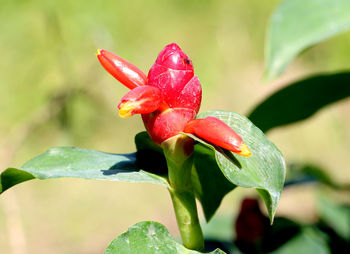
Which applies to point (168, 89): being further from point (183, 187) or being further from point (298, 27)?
point (298, 27)

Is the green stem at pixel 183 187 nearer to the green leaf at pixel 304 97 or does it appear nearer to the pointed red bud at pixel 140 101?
the pointed red bud at pixel 140 101

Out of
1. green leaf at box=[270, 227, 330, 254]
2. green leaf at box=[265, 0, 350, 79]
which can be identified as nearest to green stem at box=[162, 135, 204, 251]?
green leaf at box=[265, 0, 350, 79]

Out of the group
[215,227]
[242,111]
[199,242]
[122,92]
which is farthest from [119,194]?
[199,242]

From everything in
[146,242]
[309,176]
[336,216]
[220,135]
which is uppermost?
[220,135]

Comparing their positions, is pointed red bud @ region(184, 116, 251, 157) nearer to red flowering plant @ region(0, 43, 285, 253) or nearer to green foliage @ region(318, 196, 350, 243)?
red flowering plant @ region(0, 43, 285, 253)

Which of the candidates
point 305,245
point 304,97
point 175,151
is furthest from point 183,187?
point 305,245

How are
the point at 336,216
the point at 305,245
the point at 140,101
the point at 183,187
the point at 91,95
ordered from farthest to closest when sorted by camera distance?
the point at 91,95
the point at 336,216
the point at 305,245
the point at 183,187
the point at 140,101

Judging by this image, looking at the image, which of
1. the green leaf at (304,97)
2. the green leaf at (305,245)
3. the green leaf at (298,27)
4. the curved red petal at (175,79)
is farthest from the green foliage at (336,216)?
the curved red petal at (175,79)
